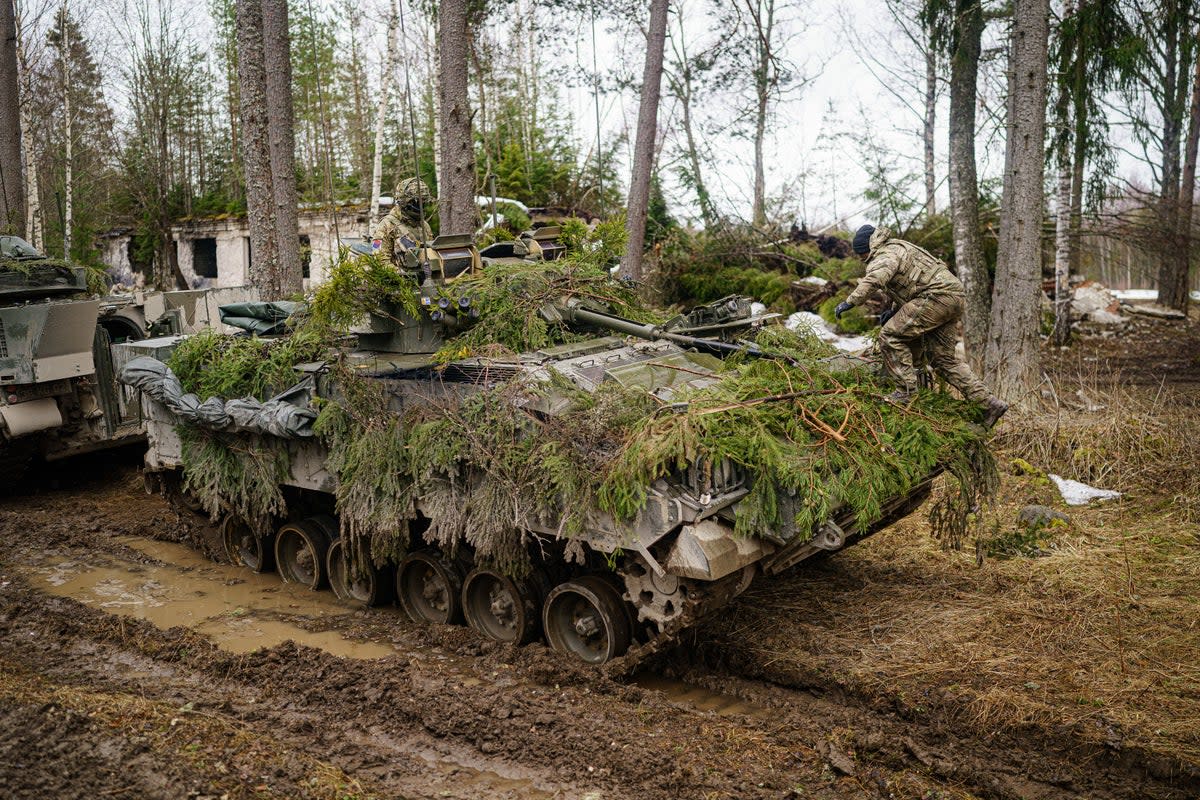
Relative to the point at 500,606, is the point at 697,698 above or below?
below

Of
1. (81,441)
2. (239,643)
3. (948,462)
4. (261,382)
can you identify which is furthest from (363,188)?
(948,462)

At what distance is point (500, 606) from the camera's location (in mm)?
7281

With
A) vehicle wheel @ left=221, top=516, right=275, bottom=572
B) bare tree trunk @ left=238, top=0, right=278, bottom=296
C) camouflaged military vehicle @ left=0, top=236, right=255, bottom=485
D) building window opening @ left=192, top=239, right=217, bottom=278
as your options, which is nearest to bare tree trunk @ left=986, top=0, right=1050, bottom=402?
vehicle wheel @ left=221, top=516, right=275, bottom=572

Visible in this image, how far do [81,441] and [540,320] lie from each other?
22.5ft

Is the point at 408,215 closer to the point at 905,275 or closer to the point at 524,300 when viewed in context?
the point at 524,300

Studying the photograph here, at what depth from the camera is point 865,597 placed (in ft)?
24.7

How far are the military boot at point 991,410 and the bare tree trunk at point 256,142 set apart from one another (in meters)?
9.03

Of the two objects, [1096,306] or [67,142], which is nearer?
[1096,306]

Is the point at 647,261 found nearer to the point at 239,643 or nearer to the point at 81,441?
the point at 81,441

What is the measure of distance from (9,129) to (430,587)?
1345 cm

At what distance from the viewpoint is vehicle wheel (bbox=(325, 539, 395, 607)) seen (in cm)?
816

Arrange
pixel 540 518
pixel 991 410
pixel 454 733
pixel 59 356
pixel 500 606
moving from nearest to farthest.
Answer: pixel 454 733 < pixel 540 518 < pixel 991 410 < pixel 500 606 < pixel 59 356

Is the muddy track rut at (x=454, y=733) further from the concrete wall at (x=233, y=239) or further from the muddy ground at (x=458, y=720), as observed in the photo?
the concrete wall at (x=233, y=239)

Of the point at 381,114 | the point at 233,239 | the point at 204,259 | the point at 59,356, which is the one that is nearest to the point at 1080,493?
the point at 59,356
